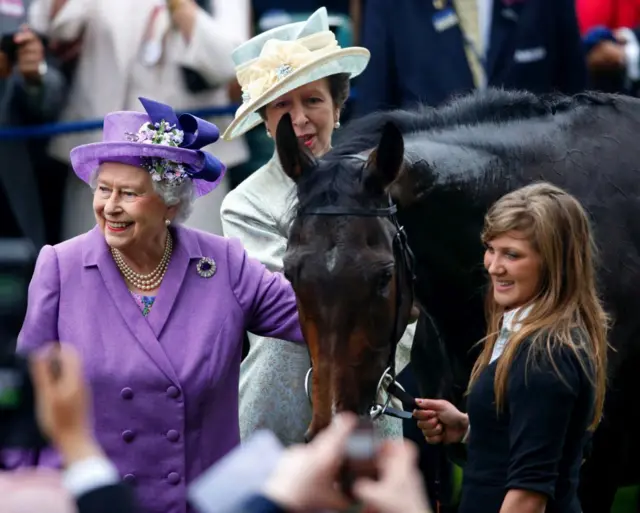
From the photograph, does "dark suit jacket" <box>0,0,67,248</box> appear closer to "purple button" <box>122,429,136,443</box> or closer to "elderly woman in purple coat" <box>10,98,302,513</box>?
"elderly woman in purple coat" <box>10,98,302,513</box>

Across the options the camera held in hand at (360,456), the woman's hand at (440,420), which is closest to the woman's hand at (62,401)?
the camera held in hand at (360,456)

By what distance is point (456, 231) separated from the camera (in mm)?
4910

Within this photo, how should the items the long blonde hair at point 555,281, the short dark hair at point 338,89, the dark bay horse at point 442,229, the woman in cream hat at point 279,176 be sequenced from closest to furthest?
the long blonde hair at point 555,281 < the dark bay horse at point 442,229 < the woman in cream hat at point 279,176 < the short dark hair at point 338,89

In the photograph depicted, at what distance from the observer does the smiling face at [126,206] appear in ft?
14.6

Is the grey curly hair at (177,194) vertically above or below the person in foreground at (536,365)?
above

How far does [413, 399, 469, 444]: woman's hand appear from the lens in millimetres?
4730

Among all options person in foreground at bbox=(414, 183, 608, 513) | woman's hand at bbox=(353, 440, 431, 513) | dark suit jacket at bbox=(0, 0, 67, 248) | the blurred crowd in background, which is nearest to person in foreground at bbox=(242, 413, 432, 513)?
woman's hand at bbox=(353, 440, 431, 513)

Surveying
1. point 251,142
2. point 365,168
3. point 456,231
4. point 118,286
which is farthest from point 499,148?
point 251,142

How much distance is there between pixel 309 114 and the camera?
17.1 ft

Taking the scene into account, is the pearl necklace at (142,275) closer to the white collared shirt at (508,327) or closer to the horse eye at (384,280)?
the horse eye at (384,280)

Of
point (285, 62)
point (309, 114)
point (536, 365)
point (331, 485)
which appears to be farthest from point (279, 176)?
point (331, 485)

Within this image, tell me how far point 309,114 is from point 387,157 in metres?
0.78

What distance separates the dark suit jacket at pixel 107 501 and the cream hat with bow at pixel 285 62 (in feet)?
9.39

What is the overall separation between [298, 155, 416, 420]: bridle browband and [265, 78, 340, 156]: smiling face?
1.98 ft
